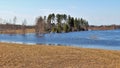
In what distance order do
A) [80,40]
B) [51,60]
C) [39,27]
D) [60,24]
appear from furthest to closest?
[60,24] < [39,27] < [80,40] < [51,60]

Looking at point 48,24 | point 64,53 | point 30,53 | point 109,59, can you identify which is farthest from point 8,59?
point 48,24

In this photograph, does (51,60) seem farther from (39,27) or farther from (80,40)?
(39,27)

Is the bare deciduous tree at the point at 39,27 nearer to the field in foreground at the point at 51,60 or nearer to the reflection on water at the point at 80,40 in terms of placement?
the reflection on water at the point at 80,40

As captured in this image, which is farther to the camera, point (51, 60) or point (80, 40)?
point (80, 40)

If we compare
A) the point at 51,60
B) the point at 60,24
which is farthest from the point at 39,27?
the point at 51,60

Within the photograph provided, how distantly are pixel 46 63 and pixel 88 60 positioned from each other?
121 inches

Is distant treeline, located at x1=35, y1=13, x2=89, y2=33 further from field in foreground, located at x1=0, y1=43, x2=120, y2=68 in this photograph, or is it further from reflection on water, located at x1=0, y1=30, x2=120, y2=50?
field in foreground, located at x1=0, y1=43, x2=120, y2=68

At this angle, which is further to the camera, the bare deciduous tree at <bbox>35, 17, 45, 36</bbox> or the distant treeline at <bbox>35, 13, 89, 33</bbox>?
the distant treeline at <bbox>35, 13, 89, 33</bbox>

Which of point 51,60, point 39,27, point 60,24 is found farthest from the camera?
point 60,24

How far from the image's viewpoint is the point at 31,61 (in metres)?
18.5

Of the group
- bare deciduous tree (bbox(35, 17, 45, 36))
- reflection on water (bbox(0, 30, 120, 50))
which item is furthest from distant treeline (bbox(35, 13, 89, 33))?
reflection on water (bbox(0, 30, 120, 50))

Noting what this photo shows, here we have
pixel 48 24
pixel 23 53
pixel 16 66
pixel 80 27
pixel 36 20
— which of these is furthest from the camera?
pixel 80 27

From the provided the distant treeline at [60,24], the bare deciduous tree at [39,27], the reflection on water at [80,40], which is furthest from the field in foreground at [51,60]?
the distant treeline at [60,24]

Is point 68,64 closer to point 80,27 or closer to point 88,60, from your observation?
point 88,60
